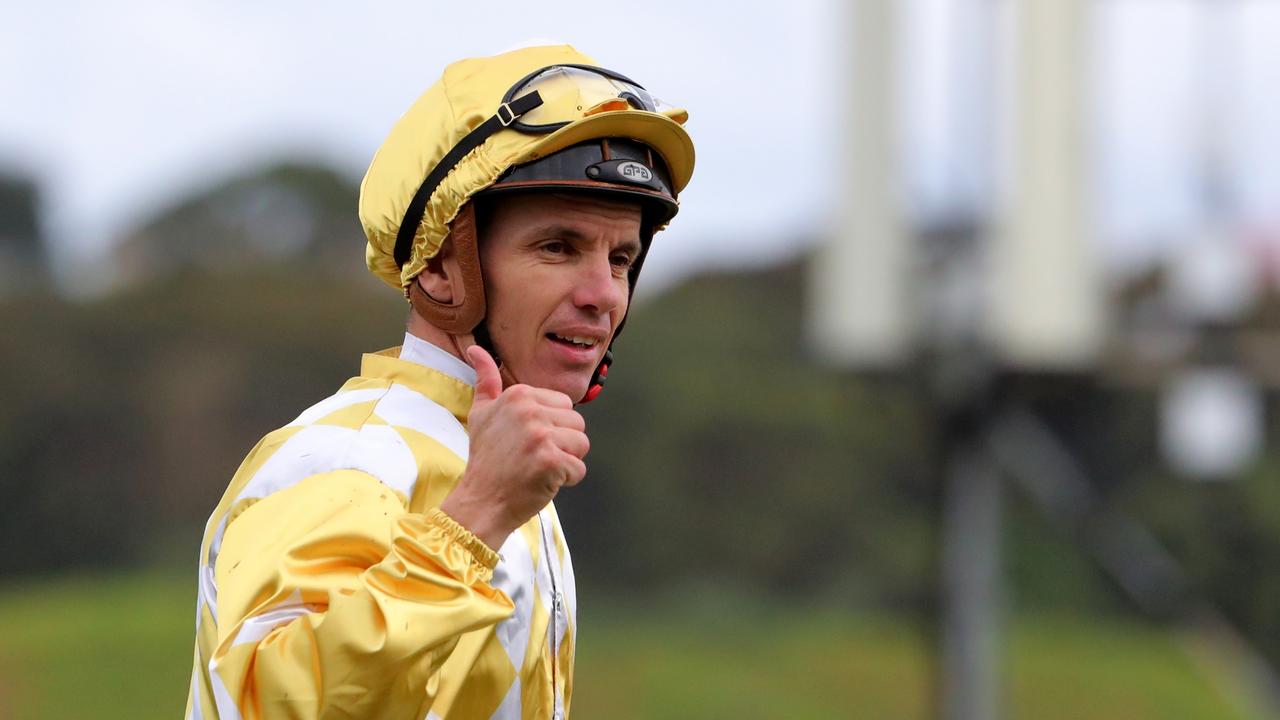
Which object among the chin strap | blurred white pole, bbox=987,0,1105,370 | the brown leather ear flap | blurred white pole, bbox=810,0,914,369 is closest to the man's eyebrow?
the brown leather ear flap

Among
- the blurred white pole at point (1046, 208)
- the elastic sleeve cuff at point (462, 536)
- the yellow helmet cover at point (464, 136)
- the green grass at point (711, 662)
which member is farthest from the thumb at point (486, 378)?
the green grass at point (711, 662)

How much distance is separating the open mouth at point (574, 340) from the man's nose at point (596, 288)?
0.05 metres

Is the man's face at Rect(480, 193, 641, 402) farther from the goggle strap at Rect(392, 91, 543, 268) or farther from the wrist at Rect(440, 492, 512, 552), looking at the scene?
the wrist at Rect(440, 492, 512, 552)

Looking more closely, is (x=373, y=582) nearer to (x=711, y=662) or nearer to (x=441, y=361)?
(x=441, y=361)

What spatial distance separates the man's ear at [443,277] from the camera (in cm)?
296

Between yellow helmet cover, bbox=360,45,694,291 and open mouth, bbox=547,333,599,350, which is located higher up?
yellow helmet cover, bbox=360,45,694,291

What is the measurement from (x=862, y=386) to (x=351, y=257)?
7872 millimetres

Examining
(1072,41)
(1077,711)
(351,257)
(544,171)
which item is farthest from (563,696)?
(351,257)

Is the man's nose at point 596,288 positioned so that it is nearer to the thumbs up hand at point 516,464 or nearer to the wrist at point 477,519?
the thumbs up hand at point 516,464

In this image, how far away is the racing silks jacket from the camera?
7.67 feet

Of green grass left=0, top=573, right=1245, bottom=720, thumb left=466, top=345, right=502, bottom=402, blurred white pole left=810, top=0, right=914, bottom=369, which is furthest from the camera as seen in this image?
green grass left=0, top=573, right=1245, bottom=720

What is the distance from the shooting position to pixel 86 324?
2405 cm

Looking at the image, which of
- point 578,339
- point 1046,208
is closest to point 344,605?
point 578,339

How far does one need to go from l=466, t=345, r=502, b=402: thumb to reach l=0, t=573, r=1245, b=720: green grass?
18.2m
